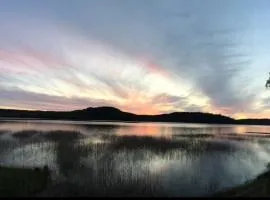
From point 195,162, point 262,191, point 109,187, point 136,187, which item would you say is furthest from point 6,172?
point 195,162

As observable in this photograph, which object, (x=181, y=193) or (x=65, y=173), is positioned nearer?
(x=181, y=193)

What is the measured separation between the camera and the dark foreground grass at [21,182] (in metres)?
18.1

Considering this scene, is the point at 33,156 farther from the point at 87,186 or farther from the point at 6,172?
the point at 87,186

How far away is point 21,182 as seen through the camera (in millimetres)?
19984

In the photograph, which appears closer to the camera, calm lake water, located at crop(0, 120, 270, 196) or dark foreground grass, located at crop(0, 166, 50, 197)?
dark foreground grass, located at crop(0, 166, 50, 197)

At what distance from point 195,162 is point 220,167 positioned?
2773 mm

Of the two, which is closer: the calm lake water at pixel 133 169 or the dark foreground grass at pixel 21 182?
A: the dark foreground grass at pixel 21 182

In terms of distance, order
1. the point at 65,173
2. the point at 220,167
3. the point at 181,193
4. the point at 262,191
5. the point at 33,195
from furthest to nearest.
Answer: the point at 220,167 → the point at 65,173 → the point at 181,193 → the point at 33,195 → the point at 262,191

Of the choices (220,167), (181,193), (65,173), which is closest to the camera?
(181,193)

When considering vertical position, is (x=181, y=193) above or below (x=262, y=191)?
below

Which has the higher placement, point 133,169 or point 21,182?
point 21,182

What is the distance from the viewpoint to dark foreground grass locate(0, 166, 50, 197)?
59.5 ft

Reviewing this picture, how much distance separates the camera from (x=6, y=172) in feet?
70.6

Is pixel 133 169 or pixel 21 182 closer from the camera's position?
pixel 21 182
